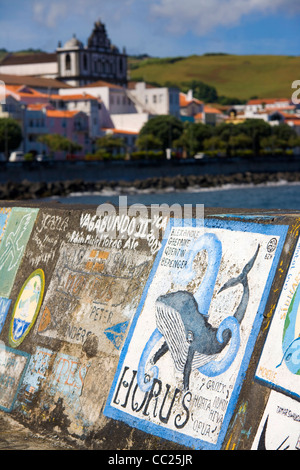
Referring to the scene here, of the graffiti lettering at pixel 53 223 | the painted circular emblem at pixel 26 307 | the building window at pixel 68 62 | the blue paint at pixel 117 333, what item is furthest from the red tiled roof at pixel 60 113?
the blue paint at pixel 117 333

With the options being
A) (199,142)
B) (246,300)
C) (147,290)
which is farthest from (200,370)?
(199,142)

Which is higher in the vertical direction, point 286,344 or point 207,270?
point 207,270

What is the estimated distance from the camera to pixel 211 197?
2324 inches

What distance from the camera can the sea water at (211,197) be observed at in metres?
50.8

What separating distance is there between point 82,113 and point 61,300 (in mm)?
92912

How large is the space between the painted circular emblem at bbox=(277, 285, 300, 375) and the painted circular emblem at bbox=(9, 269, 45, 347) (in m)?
2.95

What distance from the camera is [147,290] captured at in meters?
6.09

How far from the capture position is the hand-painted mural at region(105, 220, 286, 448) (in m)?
5.05

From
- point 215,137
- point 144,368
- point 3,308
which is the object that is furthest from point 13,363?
point 215,137

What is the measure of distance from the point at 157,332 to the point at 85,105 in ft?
318

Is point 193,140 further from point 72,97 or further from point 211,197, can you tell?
point 211,197

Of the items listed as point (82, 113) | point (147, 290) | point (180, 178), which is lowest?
point (147, 290)
